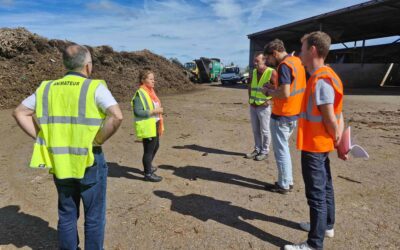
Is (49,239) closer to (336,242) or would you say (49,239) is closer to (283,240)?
(283,240)

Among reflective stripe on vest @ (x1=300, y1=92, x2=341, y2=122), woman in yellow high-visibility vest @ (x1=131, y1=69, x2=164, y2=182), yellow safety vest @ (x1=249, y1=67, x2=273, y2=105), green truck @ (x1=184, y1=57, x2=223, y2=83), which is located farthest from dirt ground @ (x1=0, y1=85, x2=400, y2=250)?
green truck @ (x1=184, y1=57, x2=223, y2=83)

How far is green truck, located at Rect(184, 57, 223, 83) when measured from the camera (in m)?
37.1

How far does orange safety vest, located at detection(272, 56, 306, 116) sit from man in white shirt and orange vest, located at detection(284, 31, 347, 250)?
1.12 m

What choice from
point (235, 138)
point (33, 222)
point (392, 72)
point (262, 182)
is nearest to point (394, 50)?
point (392, 72)

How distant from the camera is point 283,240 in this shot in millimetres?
3438

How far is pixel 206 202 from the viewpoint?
4.45 metres

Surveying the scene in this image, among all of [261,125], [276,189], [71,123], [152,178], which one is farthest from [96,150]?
[261,125]

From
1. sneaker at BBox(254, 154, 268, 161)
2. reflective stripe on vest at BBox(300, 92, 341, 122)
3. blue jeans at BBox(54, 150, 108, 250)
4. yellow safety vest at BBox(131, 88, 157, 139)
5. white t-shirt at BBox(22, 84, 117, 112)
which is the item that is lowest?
sneaker at BBox(254, 154, 268, 161)

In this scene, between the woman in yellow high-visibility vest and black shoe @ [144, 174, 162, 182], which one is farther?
black shoe @ [144, 174, 162, 182]

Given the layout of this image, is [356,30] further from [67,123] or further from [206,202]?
[67,123]

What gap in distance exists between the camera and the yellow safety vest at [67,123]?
8.11 ft

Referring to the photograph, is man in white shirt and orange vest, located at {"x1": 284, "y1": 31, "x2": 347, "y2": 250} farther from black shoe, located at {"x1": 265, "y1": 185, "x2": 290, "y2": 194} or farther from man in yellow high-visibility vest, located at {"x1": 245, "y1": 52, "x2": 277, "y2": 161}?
man in yellow high-visibility vest, located at {"x1": 245, "y1": 52, "x2": 277, "y2": 161}

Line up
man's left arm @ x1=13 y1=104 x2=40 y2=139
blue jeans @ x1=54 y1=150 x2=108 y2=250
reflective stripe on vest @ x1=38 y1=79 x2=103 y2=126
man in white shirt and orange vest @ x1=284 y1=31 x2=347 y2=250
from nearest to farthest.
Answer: reflective stripe on vest @ x1=38 y1=79 x2=103 y2=126 → man's left arm @ x1=13 y1=104 x2=40 y2=139 → blue jeans @ x1=54 y1=150 x2=108 y2=250 → man in white shirt and orange vest @ x1=284 y1=31 x2=347 y2=250

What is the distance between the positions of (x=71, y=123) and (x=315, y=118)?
210 cm
